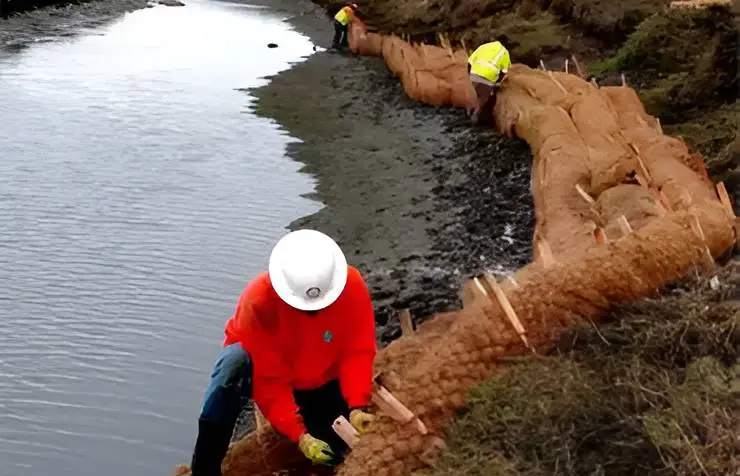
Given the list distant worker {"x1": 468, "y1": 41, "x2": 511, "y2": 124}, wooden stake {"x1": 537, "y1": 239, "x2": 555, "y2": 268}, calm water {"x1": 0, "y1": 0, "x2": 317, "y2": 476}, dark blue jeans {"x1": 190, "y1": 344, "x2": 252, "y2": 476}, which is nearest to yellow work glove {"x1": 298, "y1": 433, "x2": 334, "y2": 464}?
dark blue jeans {"x1": 190, "y1": 344, "x2": 252, "y2": 476}

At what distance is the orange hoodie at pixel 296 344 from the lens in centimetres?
501

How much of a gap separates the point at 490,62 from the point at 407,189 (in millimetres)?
2913

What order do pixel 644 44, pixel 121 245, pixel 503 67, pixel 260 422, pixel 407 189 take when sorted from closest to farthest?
pixel 260 422
pixel 121 245
pixel 407 189
pixel 503 67
pixel 644 44

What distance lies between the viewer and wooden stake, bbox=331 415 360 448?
4863mm

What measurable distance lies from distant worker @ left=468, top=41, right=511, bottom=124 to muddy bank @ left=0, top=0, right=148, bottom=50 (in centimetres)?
1552

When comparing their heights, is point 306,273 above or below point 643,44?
above

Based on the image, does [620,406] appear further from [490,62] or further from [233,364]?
[490,62]

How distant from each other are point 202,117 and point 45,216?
6.46 m

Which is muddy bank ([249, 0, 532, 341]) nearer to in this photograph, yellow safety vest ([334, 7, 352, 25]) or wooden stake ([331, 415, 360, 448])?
wooden stake ([331, 415, 360, 448])

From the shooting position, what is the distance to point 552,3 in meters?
Answer: 21.5

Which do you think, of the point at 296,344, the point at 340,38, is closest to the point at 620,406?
the point at 296,344

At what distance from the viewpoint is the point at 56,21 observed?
108 feet

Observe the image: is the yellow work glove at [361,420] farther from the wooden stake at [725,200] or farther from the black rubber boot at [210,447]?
the wooden stake at [725,200]

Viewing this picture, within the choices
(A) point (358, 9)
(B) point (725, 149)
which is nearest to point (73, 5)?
(A) point (358, 9)
